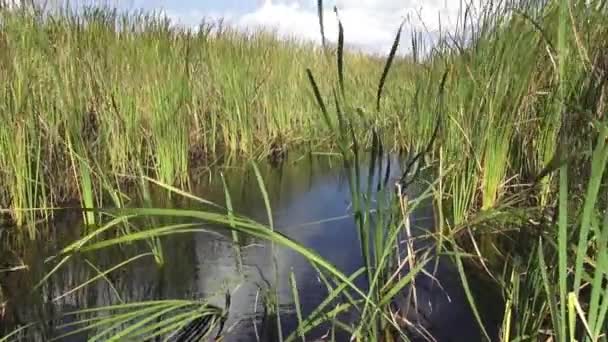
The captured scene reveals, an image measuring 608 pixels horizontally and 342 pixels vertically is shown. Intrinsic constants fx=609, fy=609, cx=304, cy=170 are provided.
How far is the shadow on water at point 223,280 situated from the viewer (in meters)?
1.92

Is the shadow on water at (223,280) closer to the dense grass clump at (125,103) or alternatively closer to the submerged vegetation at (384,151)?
the submerged vegetation at (384,151)

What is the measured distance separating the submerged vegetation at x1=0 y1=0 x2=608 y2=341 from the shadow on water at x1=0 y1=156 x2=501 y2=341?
8 centimetres

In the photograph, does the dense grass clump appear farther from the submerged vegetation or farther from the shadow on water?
the shadow on water

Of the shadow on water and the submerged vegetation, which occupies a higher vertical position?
the submerged vegetation

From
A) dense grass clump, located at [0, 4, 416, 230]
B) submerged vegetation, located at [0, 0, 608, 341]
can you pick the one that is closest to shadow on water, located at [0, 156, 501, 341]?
submerged vegetation, located at [0, 0, 608, 341]

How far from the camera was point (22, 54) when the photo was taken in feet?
9.65

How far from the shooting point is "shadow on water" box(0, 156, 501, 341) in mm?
1916

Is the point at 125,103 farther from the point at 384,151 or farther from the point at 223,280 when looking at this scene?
the point at 223,280

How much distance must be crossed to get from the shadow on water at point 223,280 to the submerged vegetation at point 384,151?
0.27 feet

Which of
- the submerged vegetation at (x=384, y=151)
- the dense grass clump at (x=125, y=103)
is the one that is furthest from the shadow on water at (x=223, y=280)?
the dense grass clump at (x=125, y=103)

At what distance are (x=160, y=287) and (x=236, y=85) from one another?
299cm

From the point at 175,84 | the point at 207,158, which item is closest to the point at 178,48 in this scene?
the point at 175,84

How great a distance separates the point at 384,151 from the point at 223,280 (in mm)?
1114

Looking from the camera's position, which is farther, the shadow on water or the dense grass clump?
the dense grass clump
